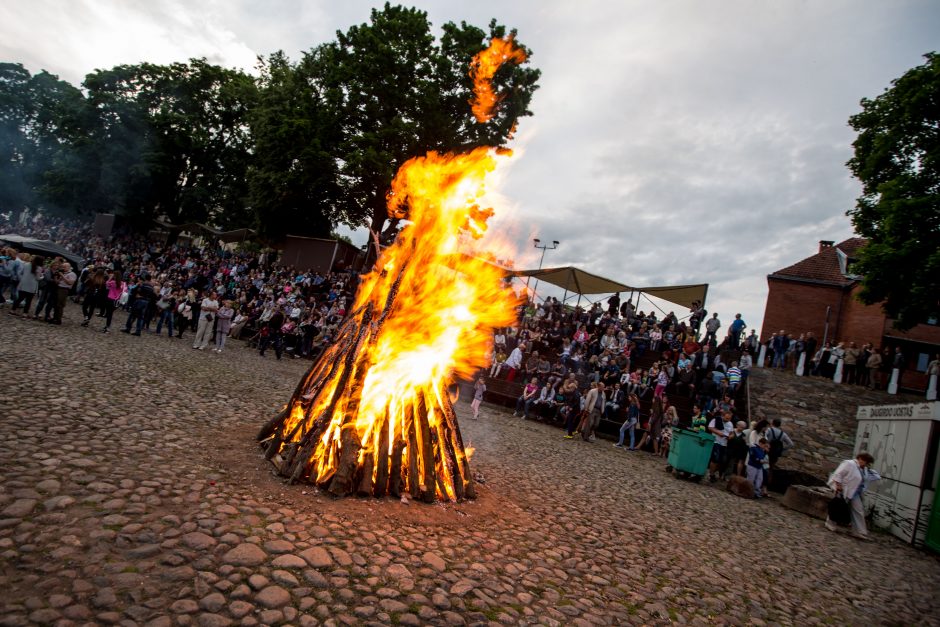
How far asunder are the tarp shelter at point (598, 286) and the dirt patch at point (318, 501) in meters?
18.6

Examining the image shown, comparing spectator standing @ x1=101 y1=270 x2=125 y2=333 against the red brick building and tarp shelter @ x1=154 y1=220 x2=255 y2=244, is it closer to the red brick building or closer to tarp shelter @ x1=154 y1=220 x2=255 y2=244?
tarp shelter @ x1=154 y1=220 x2=255 y2=244

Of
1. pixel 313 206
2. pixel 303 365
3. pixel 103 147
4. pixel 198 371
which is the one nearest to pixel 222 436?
pixel 198 371

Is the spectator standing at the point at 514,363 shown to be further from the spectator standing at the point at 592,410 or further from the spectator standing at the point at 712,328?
the spectator standing at the point at 712,328

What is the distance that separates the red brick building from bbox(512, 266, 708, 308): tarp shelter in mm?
13666

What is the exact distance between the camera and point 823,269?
34594 millimetres

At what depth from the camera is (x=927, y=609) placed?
6.01 metres

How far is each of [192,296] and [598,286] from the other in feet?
65.3

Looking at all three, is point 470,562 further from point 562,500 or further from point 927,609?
point 927,609

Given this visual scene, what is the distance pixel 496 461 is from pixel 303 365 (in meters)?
11.8

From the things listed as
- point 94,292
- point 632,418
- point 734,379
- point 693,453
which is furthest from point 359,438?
point 734,379

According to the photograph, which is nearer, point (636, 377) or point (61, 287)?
point (61, 287)

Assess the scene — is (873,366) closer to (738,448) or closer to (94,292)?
(738,448)

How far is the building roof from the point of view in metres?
33.1

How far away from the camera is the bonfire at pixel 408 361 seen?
18.1 ft
